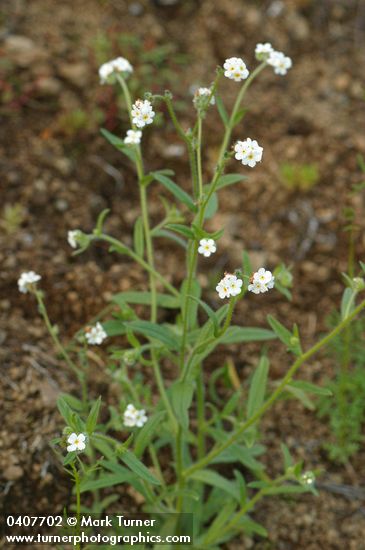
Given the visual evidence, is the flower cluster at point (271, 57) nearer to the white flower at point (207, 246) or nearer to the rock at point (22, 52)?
the white flower at point (207, 246)

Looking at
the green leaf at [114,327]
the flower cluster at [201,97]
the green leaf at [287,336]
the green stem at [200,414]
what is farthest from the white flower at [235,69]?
the green stem at [200,414]

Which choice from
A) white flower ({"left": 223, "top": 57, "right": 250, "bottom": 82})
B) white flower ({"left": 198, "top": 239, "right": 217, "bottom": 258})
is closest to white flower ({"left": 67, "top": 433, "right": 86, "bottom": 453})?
white flower ({"left": 198, "top": 239, "right": 217, "bottom": 258})

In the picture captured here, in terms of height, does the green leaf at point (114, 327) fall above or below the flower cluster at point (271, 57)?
below

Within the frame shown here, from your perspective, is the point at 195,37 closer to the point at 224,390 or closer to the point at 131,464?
the point at 224,390

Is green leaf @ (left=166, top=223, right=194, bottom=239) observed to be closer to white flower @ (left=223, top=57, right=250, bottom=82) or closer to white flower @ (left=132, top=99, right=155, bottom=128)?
white flower @ (left=132, top=99, right=155, bottom=128)

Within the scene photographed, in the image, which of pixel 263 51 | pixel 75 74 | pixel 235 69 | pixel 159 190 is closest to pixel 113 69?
pixel 263 51

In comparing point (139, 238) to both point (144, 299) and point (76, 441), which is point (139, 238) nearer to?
point (144, 299)
